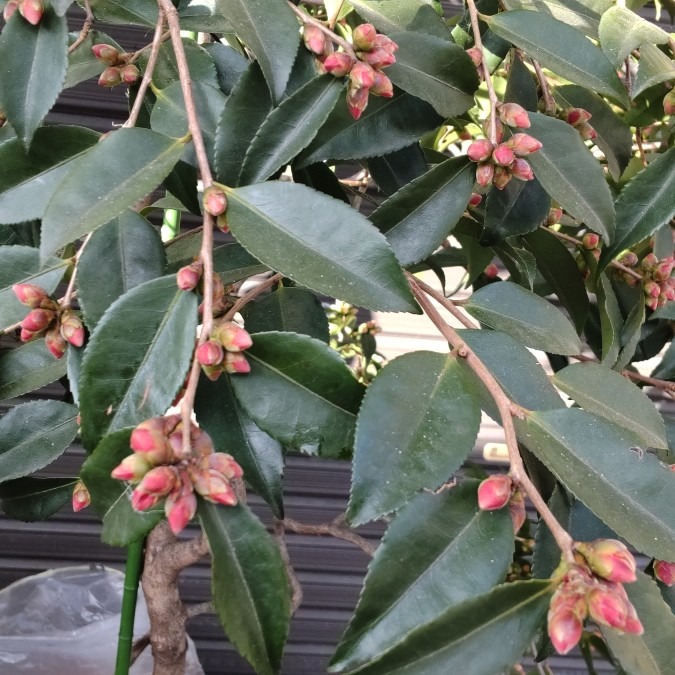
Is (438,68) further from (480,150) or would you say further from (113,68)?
(113,68)

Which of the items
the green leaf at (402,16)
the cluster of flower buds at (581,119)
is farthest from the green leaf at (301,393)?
the cluster of flower buds at (581,119)

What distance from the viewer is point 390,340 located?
1.97m

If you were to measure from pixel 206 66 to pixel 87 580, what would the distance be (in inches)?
55.4

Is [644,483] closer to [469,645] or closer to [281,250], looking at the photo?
[469,645]

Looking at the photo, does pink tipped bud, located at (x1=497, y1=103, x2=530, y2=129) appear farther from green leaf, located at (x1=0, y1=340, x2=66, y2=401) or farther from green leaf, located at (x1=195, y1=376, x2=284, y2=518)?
green leaf, located at (x1=0, y1=340, x2=66, y2=401)

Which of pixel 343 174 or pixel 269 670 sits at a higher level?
pixel 269 670

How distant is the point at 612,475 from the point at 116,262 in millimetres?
373

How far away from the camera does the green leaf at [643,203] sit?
608 mm

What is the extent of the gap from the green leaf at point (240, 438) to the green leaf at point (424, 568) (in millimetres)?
143

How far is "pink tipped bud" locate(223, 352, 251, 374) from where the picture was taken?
1.32 ft

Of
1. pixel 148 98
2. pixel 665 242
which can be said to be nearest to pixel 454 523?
pixel 148 98

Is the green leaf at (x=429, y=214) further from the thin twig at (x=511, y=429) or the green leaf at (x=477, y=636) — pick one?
the green leaf at (x=477, y=636)

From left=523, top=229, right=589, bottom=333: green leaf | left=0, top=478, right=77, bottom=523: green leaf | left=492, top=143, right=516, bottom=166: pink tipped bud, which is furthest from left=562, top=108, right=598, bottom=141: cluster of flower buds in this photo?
left=0, top=478, right=77, bottom=523: green leaf

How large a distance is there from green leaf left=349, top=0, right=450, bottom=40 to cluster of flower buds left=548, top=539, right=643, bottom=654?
459 millimetres
